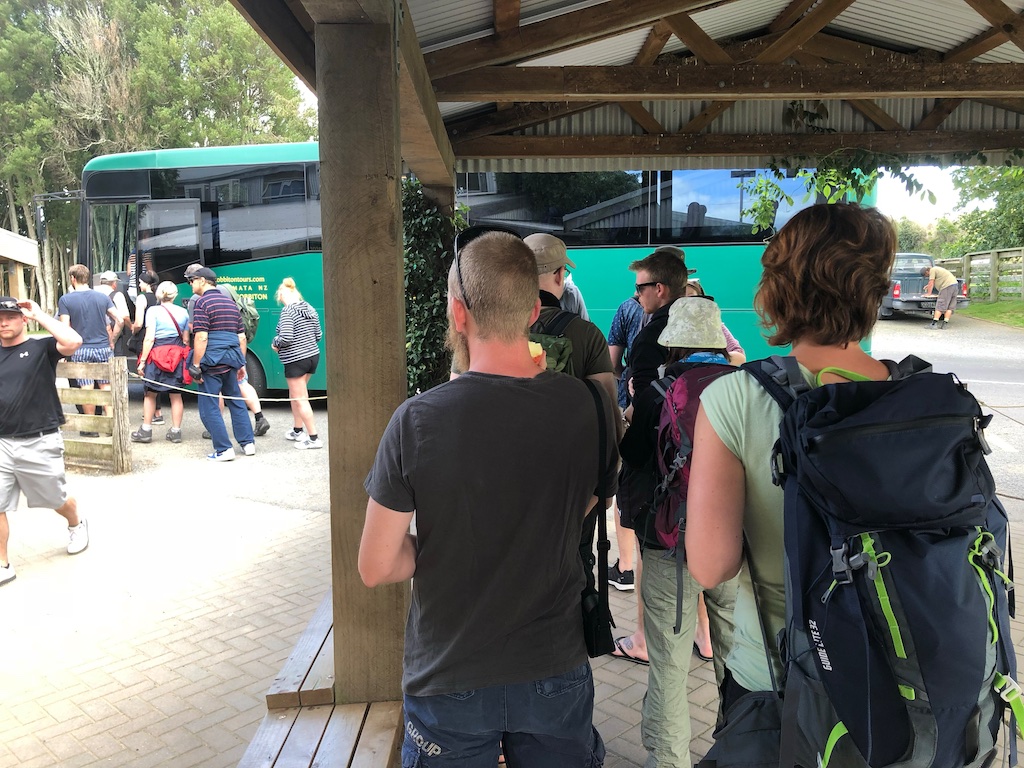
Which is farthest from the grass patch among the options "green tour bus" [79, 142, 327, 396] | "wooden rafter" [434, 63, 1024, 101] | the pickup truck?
"green tour bus" [79, 142, 327, 396]

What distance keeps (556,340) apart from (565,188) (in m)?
8.49

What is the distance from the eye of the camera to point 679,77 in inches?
197

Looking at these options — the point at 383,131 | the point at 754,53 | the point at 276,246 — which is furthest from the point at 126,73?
the point at 383,131

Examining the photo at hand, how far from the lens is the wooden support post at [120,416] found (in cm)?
801

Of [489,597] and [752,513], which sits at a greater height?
[752,513]

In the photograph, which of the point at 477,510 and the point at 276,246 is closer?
the point at 477,510

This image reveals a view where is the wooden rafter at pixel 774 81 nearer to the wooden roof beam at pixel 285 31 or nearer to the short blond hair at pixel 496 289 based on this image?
the wooden roof beam at pixel 285 31

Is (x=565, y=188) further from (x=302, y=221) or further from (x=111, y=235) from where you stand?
(x=111, y=235)

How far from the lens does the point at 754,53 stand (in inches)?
241

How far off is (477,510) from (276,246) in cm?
1074

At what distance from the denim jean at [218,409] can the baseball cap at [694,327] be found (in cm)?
716

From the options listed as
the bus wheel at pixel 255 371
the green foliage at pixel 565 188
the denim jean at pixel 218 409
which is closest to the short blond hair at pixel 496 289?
the denim jean at pixel 218 409

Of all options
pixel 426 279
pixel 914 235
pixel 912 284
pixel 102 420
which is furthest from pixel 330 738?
pixel 914 235

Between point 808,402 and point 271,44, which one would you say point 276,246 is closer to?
point 271,44
